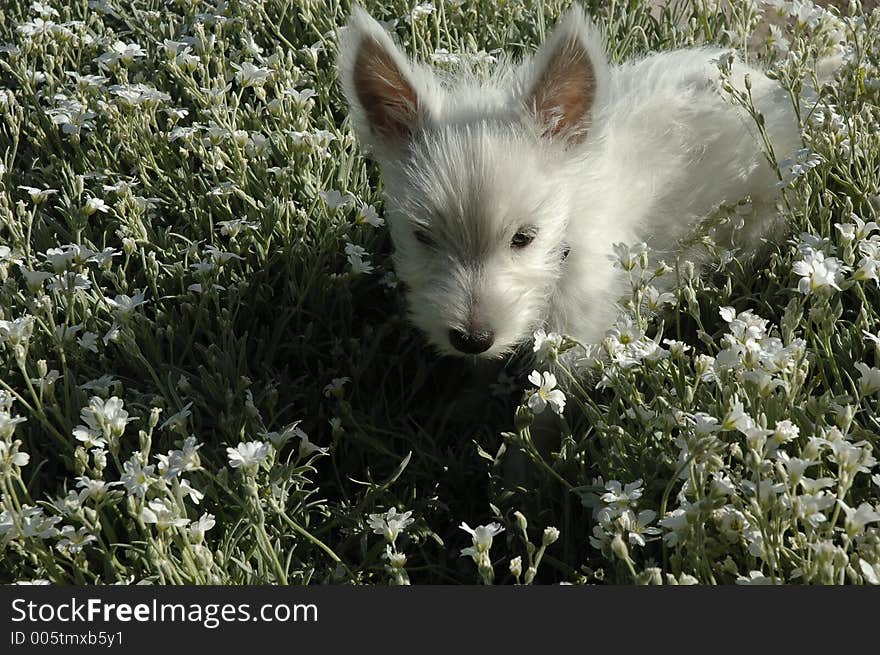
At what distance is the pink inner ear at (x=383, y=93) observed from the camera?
3309mm

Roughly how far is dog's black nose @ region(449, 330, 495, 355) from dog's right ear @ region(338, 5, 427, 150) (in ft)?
2.60

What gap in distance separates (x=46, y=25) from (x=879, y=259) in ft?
12.9

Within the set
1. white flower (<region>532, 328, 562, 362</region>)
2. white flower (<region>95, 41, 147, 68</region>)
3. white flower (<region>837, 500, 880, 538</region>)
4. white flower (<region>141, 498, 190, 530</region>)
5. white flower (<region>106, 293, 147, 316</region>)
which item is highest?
white flower (<region>95, 41, 147, 68</region>)

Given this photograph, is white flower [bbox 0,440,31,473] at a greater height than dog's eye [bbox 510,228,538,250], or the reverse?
dog's eye [bbox 510,228,538,250]

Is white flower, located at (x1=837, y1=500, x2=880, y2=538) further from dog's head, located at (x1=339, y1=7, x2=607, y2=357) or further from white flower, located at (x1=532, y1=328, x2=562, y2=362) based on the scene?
dog's head, located at (x1=339, y1=7, x2=607, y2=357)

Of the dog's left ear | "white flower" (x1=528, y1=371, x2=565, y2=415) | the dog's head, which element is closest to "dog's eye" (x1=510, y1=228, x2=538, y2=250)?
the dog's head

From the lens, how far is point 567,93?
10.8 ft

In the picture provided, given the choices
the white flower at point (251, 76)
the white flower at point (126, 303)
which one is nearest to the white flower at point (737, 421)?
the white flower at point (126, 303)

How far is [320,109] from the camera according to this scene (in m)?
4.64

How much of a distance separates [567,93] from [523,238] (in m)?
0.52

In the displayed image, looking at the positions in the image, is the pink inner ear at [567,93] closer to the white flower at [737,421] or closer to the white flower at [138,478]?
the white flower at [737,421]

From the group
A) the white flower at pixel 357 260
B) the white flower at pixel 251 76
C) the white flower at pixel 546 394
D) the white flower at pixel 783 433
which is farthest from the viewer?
the white flower at pixel 251 76

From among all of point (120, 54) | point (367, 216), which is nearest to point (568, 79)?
point (367, 216)

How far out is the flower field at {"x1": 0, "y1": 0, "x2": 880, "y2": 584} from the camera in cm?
243
